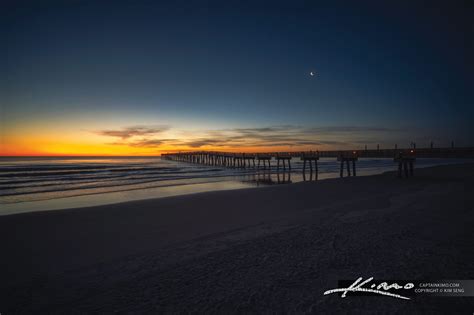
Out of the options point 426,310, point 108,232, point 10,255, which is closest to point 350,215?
point 426,310

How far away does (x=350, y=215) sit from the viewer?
7113mm

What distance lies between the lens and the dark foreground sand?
9.51 feet

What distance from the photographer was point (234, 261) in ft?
13.2

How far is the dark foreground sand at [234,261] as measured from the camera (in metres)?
2.90

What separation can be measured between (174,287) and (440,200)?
9.46m

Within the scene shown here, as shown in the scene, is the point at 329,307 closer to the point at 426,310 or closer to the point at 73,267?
the point at 426,310
